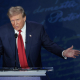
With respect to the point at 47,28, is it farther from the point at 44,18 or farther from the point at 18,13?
the point at 18,13

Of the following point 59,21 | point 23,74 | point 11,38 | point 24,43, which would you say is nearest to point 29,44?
point 24,43

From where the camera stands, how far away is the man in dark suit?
201 cm

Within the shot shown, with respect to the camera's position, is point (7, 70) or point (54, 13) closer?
point (7, 70)

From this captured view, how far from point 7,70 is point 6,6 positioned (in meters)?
2.41

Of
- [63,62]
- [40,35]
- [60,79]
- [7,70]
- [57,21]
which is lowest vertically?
[60,79]

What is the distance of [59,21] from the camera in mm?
3500

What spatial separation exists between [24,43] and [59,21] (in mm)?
1589

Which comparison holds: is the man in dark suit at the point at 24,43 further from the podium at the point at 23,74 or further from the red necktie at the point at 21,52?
the podium at the point at 23,74

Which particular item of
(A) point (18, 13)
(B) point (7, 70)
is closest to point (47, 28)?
(A) point (18, 13)

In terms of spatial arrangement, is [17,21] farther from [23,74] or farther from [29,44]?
[23,74]

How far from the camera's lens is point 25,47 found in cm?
207

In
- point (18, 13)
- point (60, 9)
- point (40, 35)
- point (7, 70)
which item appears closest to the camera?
point (7, 70)

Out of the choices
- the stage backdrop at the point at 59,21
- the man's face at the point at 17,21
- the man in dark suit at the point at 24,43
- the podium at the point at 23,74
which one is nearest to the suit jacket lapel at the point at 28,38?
the man in dark suit at the point at 24,43

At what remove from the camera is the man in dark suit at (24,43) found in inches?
79.3
